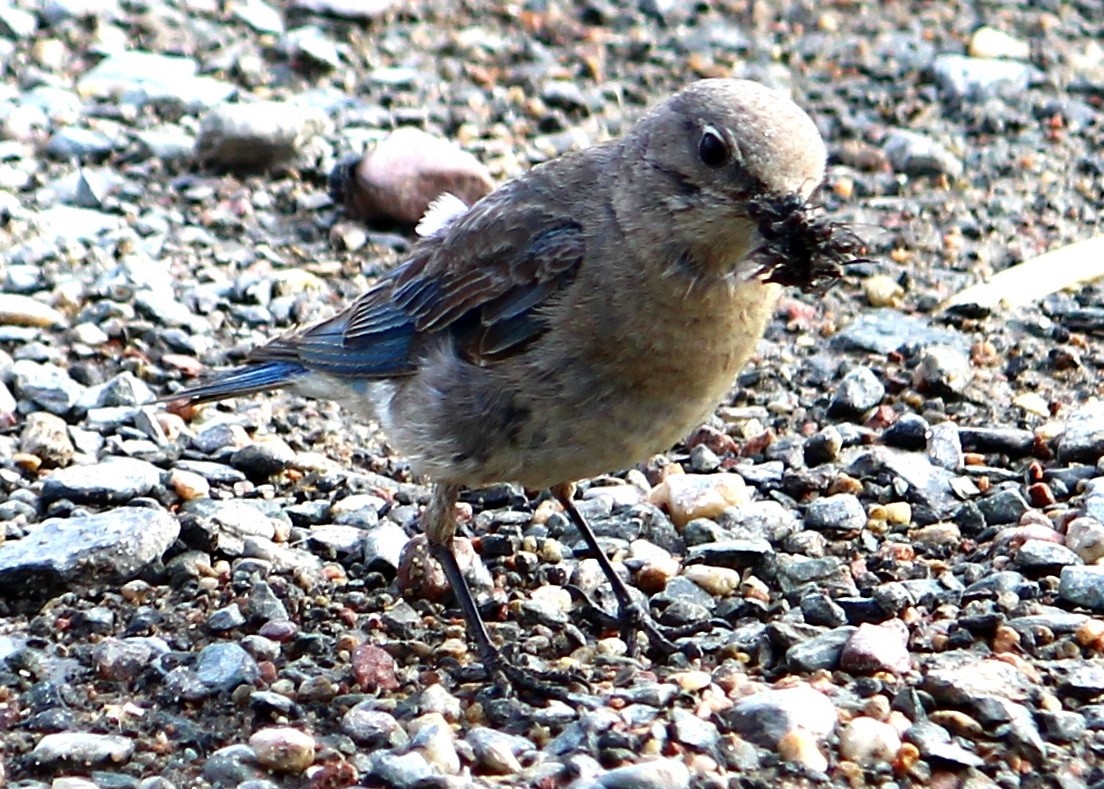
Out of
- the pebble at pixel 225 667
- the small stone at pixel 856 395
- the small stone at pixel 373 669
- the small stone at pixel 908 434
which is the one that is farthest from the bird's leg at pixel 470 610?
the small stone at pixel 856 395

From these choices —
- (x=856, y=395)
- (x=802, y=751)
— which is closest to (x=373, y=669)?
(x=802, y=751)

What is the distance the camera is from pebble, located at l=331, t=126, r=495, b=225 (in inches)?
311

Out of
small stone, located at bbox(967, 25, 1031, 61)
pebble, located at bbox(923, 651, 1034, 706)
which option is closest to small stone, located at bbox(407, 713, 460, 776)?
pebble, located at bbox(923, 651, 1034, 706)

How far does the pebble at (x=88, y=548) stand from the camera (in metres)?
5.27

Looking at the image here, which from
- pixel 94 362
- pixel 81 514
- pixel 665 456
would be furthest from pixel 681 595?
pixel 94 362

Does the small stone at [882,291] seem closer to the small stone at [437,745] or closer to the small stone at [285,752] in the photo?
the small stone at [437,745]

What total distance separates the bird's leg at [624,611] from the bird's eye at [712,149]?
116cm

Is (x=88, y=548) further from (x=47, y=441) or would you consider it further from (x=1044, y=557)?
(x=1044, y=557)

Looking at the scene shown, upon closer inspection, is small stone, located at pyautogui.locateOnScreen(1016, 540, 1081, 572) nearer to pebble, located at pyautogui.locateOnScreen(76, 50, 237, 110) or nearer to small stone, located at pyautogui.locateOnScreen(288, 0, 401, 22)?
pebble, located at pyautogui.locateOnScreen(76, 50, 237, 110)

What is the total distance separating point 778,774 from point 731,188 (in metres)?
1.50

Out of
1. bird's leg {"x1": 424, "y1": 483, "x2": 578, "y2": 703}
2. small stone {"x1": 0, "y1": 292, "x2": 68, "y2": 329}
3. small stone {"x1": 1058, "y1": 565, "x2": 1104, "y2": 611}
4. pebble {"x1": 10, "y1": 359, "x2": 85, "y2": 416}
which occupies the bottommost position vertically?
small stone {"x1": 0, "y1": 292, "x2": 68, "y2": 329}

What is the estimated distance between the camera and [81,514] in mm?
5734

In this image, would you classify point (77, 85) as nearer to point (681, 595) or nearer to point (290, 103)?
point (290, 103)

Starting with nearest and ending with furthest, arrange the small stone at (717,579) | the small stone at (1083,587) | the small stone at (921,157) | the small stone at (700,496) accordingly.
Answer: the small stone at (1083,587)
the small stone at (717,579)
the small stone at (700,496)
the small stone at (921,157)
